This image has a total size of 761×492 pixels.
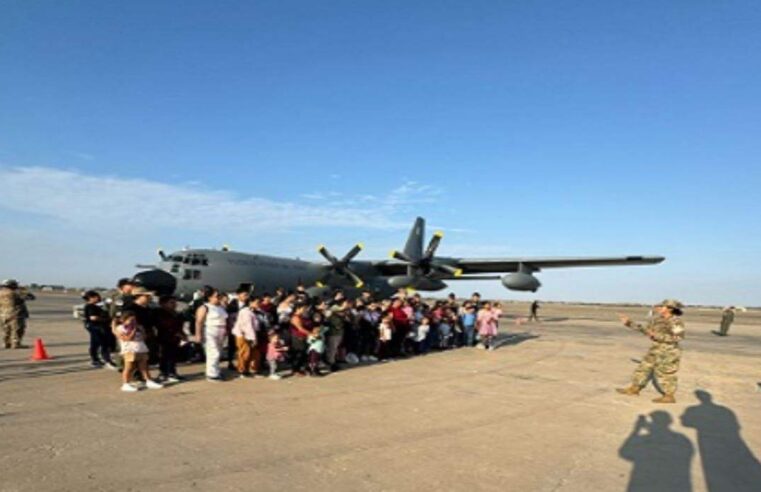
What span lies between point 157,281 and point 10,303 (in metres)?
5.13

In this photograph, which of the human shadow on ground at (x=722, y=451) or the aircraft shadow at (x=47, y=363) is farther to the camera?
the aircraft shadow at (x=47, y=363)

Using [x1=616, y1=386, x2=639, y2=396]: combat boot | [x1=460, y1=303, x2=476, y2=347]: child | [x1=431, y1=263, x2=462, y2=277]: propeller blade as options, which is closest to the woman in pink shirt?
[x1=460, y1=303, x2=476, y2=347]: child

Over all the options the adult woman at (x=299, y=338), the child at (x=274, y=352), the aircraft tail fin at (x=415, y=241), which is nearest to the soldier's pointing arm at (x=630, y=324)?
the adult woman at (x=299, y=338)

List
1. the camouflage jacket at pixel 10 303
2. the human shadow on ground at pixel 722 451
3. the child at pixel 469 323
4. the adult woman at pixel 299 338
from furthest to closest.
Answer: the child at pixel 469 323 → the camouflage jacket at pixel 10 303 → the adult woman at pixel 299 338 → the human shadow on ground at pixel 722 451

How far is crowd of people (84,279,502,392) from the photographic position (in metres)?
9.22

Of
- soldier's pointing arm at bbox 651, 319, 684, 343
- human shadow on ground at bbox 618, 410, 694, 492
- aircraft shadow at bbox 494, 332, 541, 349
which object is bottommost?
aircraft shadow at bbox 494, 332, 541, 349

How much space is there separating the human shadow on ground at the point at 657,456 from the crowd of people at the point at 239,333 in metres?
6.15

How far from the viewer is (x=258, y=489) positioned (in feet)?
14.8

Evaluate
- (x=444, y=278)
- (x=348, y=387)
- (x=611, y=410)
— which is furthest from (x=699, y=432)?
(x=444, y=278)

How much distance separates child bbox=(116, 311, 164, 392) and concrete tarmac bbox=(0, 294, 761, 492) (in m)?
0.33

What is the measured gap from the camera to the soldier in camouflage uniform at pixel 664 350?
9.09 metres

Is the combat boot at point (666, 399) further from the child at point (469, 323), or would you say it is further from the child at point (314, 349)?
the child at point (469, 323)

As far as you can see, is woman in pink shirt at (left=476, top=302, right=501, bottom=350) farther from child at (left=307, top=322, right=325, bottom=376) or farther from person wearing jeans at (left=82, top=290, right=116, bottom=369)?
person wearing jeans at (left=82, top=290, right=116, bottom=369)

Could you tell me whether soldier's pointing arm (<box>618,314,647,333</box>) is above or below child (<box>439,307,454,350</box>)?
above
